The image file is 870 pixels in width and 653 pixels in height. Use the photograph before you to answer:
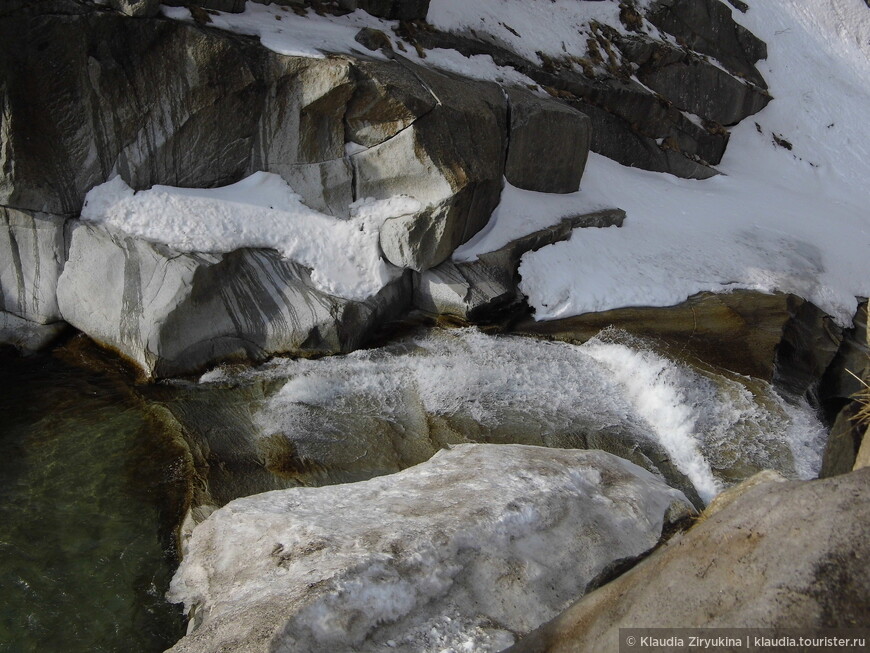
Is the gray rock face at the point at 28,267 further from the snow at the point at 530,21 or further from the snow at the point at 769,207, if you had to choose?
the snow at the point at 530,21

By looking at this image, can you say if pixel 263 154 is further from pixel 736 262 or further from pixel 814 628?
pixel 814 628

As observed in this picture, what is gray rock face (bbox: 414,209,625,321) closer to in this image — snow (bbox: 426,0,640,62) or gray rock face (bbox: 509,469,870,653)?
snow (bbox: 426,0,640,62)

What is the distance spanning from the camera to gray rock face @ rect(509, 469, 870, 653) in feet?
8.50

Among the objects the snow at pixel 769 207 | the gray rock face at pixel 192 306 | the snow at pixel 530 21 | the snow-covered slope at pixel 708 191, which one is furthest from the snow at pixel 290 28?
the snow at pixel 769 207

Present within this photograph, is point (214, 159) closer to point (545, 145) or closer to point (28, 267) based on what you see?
point (28, 267)

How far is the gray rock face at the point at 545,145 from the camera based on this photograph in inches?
439

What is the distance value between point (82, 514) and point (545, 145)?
28.0ft

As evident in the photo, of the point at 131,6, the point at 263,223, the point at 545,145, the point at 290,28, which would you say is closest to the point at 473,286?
the point at 263,223

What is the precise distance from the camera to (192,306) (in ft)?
28.1

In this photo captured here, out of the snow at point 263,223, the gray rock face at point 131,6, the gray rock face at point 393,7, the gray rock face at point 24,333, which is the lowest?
the gray rock face at point 24,333

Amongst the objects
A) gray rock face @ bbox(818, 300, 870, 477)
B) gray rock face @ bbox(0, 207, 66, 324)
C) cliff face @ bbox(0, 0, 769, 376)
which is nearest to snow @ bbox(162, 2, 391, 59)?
cliff face @ bbox(0, 0, 769, 376)

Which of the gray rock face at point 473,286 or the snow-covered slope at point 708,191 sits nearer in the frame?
the gray rock face at point 473,286

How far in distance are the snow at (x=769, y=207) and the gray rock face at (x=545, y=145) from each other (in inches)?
23.3

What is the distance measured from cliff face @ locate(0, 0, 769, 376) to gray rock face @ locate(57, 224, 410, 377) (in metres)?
0.02
